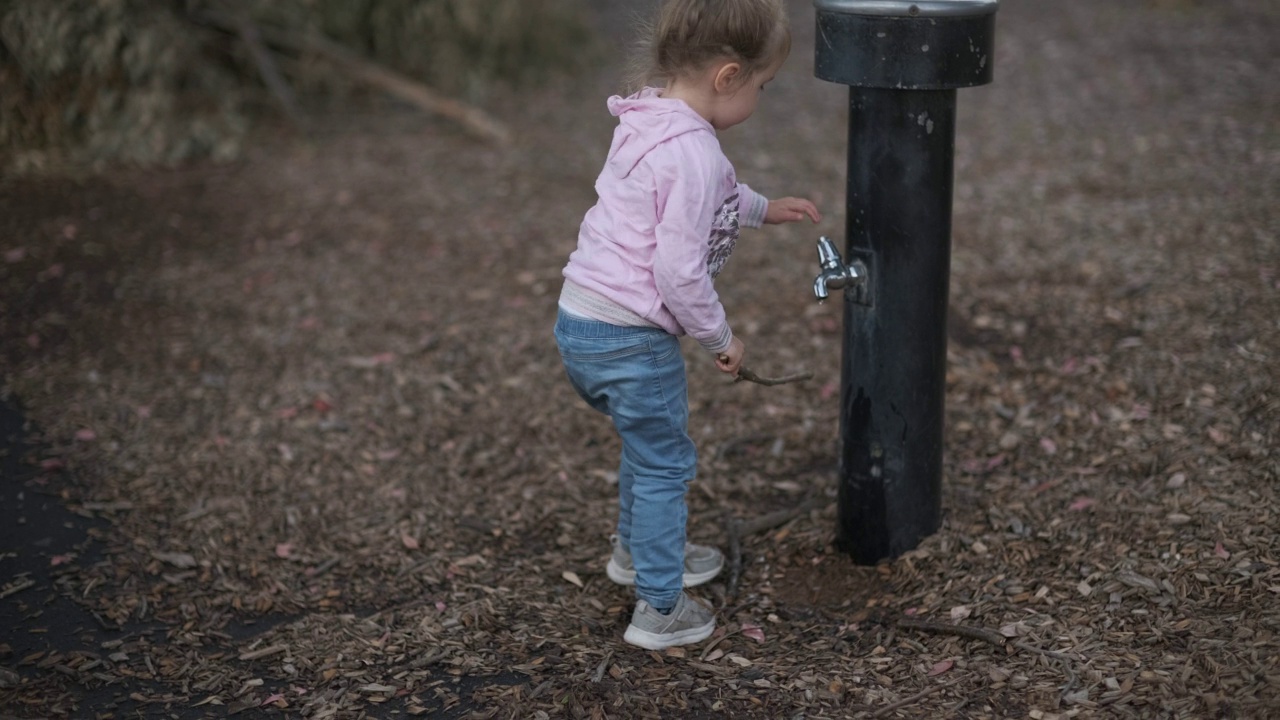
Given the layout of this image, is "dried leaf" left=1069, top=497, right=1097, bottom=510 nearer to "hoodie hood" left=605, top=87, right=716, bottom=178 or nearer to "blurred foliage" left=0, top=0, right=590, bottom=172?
"hoodie hood" left=605, top=87, right=716, bottom=178

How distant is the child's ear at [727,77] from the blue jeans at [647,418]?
52 centimetres

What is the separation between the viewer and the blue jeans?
2.53 meters

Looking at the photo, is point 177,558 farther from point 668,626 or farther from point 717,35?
point 717,35

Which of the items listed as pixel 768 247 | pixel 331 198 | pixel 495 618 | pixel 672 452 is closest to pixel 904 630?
pixel 672 452

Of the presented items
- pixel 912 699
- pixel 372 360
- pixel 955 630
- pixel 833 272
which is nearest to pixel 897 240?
pixel 833 272

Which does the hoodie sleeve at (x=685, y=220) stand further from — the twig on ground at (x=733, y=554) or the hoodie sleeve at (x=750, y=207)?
the twig on ground at (x=733, y=554)

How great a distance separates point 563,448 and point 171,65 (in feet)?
12.5

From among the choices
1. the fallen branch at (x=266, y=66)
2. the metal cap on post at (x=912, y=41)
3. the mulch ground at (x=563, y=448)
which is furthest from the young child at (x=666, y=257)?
the fallen branch at (x=266, y=66)

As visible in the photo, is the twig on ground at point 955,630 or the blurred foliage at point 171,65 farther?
the blurred foliage at point 171,65

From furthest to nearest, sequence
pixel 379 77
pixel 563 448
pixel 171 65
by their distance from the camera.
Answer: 1. pixel 379 77
2. pixel 171 65
3. pixel 563 448

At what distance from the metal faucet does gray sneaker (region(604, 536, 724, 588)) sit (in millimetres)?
755

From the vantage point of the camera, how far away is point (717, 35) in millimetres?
2346

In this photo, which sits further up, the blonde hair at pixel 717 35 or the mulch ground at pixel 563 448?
the blonde hair at pixel 717 35

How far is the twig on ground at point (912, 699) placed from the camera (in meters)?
2.41
